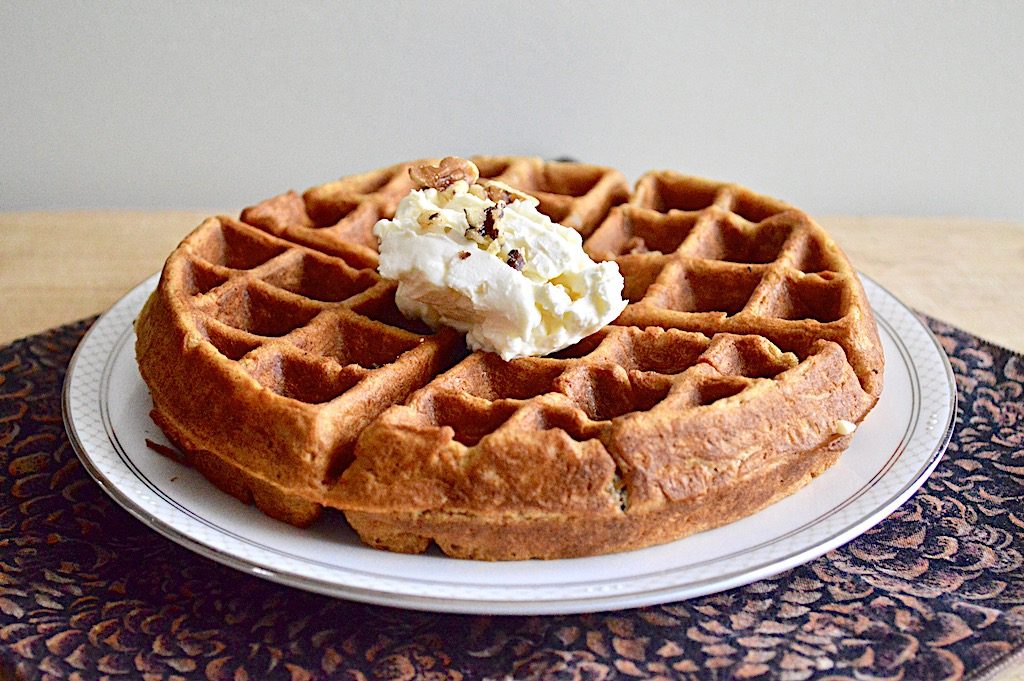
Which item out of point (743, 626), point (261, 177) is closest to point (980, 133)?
point (261, 177)

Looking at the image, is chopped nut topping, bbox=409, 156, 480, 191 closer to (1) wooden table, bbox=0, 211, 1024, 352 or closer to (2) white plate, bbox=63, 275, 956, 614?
(2) white plate, bbox=63, 275, 956, 614

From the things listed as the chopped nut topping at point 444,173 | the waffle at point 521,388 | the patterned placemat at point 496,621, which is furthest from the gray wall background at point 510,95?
A: the patterned placemat at point 496,621

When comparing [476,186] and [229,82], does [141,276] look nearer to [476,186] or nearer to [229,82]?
[229,82]

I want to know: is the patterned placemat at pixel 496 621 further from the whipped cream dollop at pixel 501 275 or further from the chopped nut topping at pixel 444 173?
the chopped nut topping at pixel 444 173

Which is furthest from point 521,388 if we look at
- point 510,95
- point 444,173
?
point 510,95

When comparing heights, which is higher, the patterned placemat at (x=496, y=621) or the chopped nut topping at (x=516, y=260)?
the chopped nut topping at (x=516, y=260)

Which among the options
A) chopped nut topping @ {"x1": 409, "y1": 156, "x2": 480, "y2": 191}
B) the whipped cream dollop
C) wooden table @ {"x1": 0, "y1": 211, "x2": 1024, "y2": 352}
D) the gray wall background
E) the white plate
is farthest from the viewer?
the gray wall background

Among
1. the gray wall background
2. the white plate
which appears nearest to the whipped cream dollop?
the white plate
